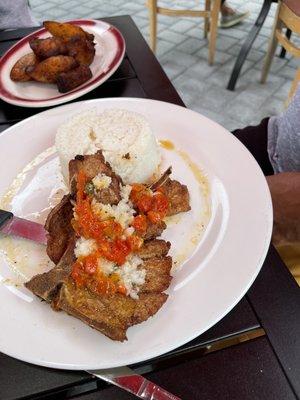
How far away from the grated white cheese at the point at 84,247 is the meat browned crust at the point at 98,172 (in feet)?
0.46

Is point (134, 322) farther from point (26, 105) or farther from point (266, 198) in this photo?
point (26, 105)

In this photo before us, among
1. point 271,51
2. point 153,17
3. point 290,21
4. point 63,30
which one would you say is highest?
point 63,30

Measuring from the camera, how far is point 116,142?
1.41m

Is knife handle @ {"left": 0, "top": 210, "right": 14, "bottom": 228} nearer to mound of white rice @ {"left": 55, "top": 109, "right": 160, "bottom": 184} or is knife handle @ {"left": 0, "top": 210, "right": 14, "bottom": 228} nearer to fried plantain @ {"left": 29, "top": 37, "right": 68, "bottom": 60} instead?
mound of white rice @ {"left": 55, "top": 109, "right": 160, "bottom": 184}

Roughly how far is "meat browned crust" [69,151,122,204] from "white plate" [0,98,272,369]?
205mm

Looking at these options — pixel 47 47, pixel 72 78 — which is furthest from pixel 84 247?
pixel 47 47

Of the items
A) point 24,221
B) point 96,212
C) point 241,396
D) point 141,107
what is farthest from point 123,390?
point 141,107

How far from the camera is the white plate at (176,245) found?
873 mm

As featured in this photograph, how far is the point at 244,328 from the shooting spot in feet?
3.07

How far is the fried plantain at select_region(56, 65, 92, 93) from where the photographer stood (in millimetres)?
1605

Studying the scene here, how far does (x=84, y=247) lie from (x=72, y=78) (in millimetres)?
889

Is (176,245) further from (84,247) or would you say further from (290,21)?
(290,21)

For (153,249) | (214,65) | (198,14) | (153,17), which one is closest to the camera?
(153,249)

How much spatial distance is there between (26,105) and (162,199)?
2.45 ft
